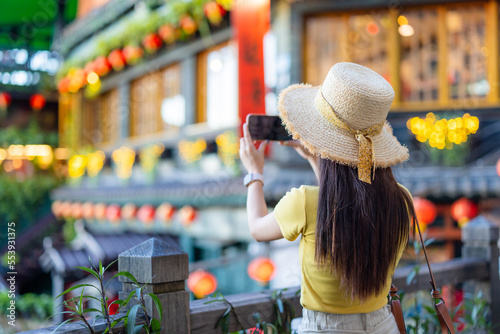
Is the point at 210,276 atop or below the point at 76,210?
below

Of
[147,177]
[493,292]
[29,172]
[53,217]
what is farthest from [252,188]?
[29,172]

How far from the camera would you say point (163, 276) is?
186 centimetres

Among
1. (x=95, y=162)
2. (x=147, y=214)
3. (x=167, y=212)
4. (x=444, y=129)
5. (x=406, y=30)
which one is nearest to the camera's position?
(x=444, y=129)

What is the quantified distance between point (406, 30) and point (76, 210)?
10317mm

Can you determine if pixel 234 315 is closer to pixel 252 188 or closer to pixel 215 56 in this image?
pixel 252 188

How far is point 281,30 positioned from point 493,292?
5365 mm

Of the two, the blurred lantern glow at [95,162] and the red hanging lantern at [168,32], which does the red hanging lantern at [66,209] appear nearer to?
the blurred lantern glow at [95,162]

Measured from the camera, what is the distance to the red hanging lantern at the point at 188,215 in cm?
902

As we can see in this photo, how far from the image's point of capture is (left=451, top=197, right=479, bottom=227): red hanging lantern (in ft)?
21.9

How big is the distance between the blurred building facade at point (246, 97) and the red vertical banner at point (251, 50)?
2.54 feet

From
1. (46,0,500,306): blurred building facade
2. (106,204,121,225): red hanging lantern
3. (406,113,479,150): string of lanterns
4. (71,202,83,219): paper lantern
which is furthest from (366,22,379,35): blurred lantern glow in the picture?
(71,202,83,219): paper lantern

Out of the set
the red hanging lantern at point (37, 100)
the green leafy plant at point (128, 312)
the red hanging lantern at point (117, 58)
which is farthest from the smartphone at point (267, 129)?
the red hanging lantern at point (37, 100)

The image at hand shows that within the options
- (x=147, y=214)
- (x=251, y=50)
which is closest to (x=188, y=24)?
(x=251, y=50)

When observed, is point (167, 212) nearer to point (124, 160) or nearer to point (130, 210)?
point (130, 210)
